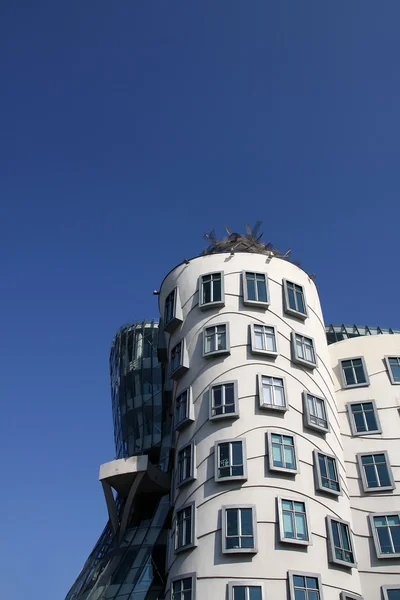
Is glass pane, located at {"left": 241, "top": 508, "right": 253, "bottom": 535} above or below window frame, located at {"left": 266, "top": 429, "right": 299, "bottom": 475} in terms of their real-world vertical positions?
below

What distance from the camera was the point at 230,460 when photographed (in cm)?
2339

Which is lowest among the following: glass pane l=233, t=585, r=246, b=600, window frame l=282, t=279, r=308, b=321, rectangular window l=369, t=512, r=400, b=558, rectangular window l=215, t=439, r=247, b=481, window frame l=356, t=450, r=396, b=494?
glass pane l=233, t=585, r=246, b=600

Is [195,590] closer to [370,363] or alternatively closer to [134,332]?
[370,363]

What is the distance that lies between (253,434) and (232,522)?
3.70m

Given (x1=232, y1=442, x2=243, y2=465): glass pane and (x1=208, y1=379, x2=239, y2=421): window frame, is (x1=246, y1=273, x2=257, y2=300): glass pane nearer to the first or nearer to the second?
(x1=208, y1=379, x2=239, y2=421): window frame

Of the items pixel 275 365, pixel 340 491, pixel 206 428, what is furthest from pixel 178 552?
pixel 275 365

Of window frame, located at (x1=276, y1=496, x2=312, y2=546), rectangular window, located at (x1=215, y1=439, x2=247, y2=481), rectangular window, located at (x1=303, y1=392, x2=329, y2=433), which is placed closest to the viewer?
window frame, located at (x1=276, y1=496, x2=312, y2=546)

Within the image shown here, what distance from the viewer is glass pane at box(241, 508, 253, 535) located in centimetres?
2158

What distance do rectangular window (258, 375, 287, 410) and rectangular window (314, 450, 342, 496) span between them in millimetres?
2544

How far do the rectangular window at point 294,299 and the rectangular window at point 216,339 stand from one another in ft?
11.7

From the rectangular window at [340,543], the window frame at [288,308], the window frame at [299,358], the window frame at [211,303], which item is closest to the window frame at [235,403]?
the window frame at [299,358]

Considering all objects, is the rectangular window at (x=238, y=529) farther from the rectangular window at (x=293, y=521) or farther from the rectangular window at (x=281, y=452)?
the rectangular window at (x=281, y=452)

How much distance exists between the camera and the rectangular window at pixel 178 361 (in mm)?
27656

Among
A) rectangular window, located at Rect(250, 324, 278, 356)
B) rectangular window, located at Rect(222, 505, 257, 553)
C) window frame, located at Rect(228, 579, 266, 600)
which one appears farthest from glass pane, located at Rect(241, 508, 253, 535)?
rectangular window, located at Rect(250, 324, 278, 356)
